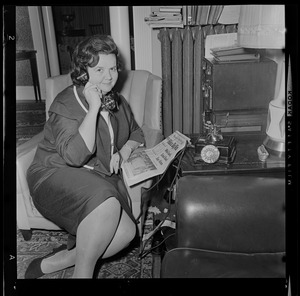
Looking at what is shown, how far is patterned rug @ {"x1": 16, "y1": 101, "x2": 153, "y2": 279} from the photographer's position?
745mm

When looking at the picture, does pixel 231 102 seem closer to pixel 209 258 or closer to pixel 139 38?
pixel 139 38

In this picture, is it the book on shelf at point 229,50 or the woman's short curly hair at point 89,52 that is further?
the book on shelf at point 229,50

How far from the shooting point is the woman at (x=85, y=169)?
30.0 inches

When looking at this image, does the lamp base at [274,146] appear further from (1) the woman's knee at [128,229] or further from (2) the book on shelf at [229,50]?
(1) the woman's knee at [128,229]

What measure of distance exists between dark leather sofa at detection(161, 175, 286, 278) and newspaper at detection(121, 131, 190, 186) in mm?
87

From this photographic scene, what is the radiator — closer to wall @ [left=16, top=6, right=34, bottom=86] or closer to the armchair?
the armchair

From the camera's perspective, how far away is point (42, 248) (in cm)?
80

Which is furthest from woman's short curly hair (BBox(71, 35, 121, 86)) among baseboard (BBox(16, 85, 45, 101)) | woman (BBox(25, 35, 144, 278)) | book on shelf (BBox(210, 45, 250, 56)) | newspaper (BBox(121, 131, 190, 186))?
book on shelf (BBox(210, 45, 250, 56))

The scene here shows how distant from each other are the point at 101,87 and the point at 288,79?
1.38 feet

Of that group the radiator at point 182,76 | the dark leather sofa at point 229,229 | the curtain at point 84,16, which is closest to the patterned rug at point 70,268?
the dark leather sofa at point 229,229

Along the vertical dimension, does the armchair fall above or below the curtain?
below

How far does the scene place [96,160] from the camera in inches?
31.5

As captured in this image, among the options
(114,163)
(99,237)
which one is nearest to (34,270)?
(99,237)
